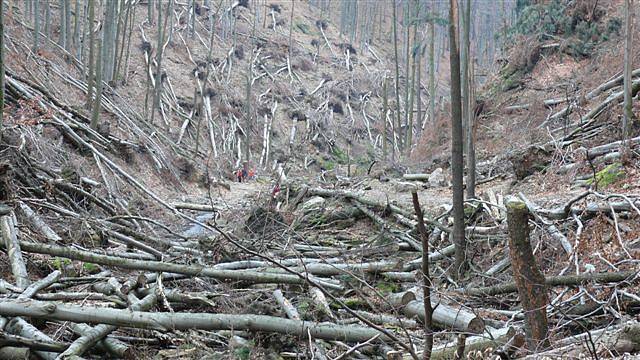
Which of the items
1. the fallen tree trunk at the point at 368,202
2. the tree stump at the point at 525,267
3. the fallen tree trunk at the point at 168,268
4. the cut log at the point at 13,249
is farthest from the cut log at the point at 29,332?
the fallen tree trunk at the point at 368,202

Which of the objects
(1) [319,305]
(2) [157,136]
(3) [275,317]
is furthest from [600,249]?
(2) [157,136]

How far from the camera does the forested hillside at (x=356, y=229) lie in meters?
4.37

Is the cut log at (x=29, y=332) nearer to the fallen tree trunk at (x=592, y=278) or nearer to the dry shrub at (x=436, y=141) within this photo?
the fallen tree trunk at (x=592, y=278)

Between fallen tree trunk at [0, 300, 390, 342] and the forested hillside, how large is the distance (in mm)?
17

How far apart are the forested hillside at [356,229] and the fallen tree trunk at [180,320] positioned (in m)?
0.02

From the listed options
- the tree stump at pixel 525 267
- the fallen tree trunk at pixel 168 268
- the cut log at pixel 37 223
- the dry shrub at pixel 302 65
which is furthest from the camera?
the dry shrub at pixel 302 65

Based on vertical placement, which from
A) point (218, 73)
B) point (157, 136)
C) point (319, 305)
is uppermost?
point (218, 73)

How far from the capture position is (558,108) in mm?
14250

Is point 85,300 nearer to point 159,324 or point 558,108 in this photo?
point 159,324

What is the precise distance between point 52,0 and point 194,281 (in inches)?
1095

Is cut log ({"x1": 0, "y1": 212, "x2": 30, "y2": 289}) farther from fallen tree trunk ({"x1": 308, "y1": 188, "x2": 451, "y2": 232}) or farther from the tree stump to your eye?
fallen tree trunk ({"x1": 308, "y1": 188, "x2": 451, "y2": 232})

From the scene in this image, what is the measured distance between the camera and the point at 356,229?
9406mm

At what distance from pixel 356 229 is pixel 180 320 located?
5122 millimetres

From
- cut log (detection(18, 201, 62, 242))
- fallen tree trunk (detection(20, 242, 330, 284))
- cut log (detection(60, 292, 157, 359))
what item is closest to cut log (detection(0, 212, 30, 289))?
fallen tree trunk (detection(20, 242, 330, 284))
